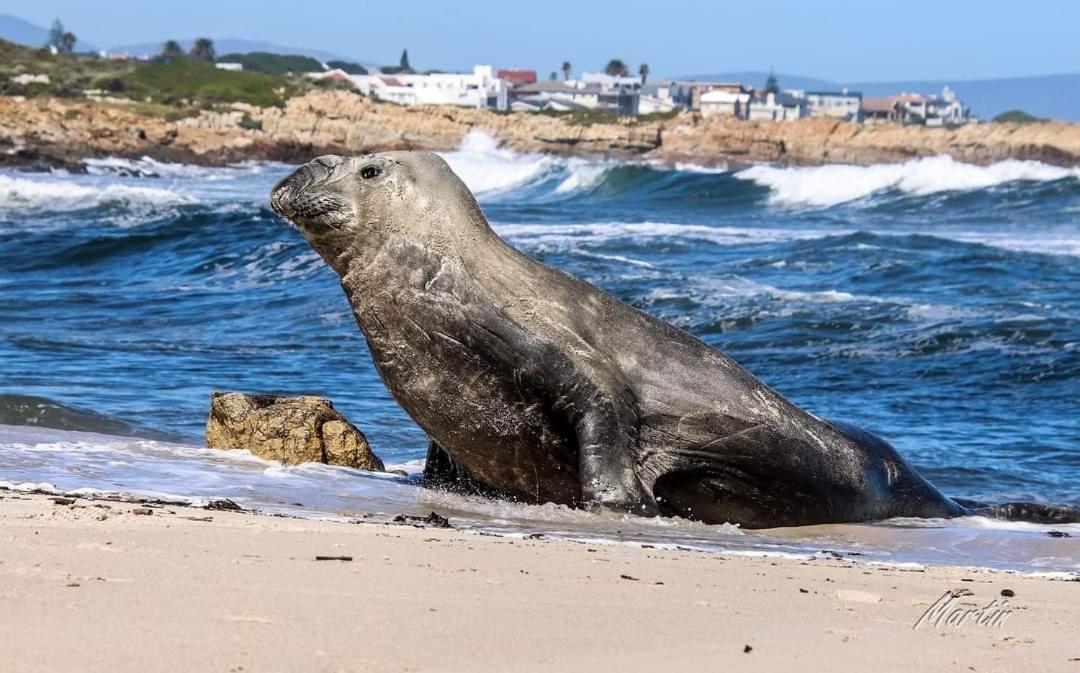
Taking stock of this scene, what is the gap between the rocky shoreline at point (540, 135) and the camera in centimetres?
6919

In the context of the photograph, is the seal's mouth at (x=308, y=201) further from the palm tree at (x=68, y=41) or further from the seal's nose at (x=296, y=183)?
the palm tree at (x=68, y=41)

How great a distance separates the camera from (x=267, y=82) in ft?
318

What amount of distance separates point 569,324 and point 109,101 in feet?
272

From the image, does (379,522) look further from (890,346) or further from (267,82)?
(267,82)

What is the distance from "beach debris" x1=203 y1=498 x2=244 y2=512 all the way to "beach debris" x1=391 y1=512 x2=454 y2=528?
0.61 m

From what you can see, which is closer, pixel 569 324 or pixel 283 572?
pixel 283 572

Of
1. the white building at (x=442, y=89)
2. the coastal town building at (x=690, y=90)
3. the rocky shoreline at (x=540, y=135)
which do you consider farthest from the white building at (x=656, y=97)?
the rocky shoreline at (x=540, y=135)

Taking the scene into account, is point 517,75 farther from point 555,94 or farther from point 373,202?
point 373,202

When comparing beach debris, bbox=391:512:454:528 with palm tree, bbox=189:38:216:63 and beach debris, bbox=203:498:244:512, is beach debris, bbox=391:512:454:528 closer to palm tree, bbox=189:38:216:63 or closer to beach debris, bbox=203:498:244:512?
beach debris, bbox=203:498:244:512

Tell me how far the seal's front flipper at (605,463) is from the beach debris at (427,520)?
2.18 feet

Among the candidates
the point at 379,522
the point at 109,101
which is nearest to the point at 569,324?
the point at 379,522

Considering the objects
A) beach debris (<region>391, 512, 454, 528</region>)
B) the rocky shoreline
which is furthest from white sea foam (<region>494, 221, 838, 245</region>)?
the rocky shoreline

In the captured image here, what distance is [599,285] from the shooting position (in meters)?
20.4

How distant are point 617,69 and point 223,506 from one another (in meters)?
179
